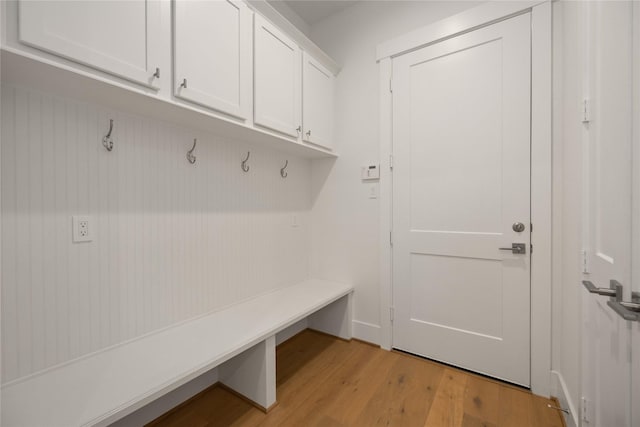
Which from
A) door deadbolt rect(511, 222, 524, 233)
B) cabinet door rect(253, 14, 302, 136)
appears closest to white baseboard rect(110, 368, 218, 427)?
cabinet door rect(253, 14, 302, 136)

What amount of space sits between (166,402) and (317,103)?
2.28m

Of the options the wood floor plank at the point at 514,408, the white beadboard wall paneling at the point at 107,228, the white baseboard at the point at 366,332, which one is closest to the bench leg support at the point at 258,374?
the white beadboard wall paneling at the point at 107,228

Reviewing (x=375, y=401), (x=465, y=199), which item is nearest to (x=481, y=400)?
(x=375, y=401)

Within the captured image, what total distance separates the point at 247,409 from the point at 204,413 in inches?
9.5

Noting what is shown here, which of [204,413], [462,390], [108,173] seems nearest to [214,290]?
[204,413]

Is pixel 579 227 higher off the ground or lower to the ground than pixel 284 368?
higher

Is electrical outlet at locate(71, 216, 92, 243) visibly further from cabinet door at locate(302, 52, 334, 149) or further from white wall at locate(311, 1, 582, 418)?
white wall at locate(311, 1, 582, 418)

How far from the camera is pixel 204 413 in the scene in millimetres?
1566

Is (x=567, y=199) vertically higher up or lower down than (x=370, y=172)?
lower down

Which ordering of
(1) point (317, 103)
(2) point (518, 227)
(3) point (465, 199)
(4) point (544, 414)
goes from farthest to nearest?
1. (1) point (317, 103)
2. (3) point (465, 199)
3. (2) point (518, 227)
4. (4) point (544, 414)

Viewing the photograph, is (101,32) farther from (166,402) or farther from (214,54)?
(166,402)

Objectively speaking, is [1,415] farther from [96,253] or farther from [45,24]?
[45,24]

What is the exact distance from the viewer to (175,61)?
4.11ft

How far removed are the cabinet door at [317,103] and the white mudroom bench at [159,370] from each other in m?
1.31
